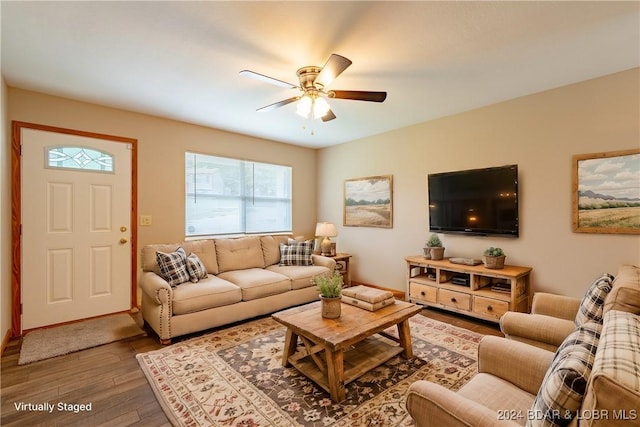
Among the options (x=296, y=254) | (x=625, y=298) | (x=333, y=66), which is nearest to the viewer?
(x=625, y=298)

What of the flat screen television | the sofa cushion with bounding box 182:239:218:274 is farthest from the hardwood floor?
the flat screen television

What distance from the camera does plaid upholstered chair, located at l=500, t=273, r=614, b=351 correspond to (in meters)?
1.57

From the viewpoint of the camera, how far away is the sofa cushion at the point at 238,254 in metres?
3.83

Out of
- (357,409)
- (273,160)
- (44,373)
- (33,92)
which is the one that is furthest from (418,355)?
(33,92)

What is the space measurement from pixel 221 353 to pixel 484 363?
2076 millimetres

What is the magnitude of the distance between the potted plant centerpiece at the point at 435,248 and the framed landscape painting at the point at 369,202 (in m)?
0.80

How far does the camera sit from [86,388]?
209cm

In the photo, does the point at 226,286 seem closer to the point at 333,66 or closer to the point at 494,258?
the point at 333,66

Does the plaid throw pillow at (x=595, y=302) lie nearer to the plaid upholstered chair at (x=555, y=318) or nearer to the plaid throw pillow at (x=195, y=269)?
the plaid upholstered chair at (x=555, y=318)

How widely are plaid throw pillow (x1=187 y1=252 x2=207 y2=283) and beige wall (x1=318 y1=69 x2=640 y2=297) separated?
2.61 metres

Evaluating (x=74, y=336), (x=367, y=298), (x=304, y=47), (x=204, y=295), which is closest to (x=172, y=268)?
(x=204, y=295)

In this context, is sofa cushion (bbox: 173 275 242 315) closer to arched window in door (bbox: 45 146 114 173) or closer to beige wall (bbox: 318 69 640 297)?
arched window in door (bbox: 45 146 114 173)

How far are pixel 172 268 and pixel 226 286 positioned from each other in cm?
60

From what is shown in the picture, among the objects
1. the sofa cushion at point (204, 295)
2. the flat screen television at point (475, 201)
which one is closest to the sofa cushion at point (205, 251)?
the sofa cushion at point (204, 295)
